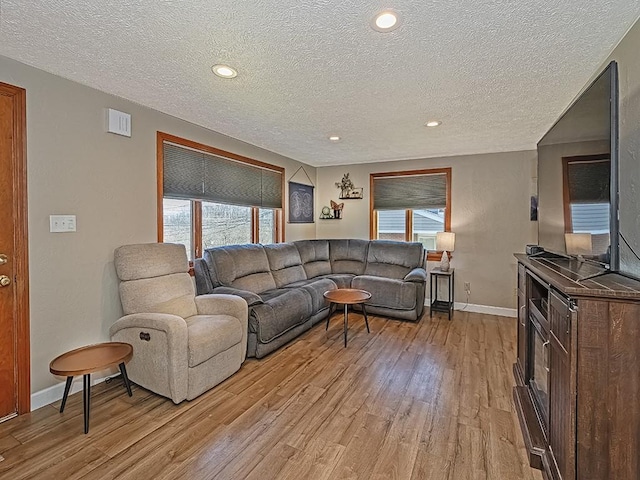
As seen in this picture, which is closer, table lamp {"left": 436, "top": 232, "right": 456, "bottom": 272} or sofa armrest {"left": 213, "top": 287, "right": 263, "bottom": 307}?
sofa armrest {"left": 213, "top": 287, "right": 263, "bottom": 307}

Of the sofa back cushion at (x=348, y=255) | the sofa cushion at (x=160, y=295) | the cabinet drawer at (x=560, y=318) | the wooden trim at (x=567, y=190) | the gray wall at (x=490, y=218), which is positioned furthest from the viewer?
the sofa back cushion at (x=348, y=255)

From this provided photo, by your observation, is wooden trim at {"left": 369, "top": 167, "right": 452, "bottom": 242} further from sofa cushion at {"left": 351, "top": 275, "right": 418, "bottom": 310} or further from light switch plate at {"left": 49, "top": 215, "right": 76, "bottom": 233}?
light switch plate at {"left": 49, "top": 215, "right": 76, "bottom": 233}

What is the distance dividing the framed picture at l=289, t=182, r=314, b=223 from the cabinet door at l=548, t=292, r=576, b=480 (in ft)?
13.2

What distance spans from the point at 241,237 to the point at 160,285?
167 cm

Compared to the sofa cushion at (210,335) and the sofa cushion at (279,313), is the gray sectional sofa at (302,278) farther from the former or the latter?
the sofa cushion at (210,335)

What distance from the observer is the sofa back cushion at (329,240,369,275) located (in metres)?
5.14

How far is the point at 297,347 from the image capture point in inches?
133

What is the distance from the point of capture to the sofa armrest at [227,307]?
2.80 metres

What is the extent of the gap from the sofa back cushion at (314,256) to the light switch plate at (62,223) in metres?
2.86

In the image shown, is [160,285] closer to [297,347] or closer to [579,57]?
[297,347]

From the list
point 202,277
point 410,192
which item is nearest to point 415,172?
point 410,192

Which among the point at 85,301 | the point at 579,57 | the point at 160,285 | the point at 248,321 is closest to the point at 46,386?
the point at 85,301

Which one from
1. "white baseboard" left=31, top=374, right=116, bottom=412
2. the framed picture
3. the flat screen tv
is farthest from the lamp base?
"white baseboard" left=31, top=374, right=116, bottom=412

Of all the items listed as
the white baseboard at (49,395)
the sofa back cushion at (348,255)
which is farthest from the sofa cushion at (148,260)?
the sofa back cushion at (348,255)
